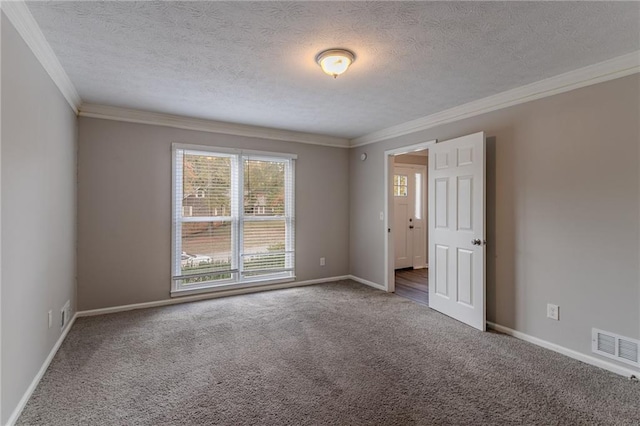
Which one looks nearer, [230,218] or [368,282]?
[230,218]

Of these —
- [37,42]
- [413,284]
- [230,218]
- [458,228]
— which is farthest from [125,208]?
[413,284]

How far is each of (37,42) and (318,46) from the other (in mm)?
1877

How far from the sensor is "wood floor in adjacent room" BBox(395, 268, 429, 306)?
14.5 ft

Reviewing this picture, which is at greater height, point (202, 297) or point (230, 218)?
point (230, 218)

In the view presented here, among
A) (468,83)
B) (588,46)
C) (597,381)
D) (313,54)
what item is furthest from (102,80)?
(597,381)

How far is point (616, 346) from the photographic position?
2.41 m

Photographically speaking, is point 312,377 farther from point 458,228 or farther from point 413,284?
point 413,284

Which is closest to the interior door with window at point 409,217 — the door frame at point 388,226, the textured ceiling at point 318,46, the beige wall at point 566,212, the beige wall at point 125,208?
the door frame at point 388,226

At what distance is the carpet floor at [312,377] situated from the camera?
1.91 metres

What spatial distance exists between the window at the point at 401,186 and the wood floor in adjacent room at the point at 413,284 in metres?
1.56

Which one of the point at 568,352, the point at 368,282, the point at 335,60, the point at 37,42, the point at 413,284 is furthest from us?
the point at 413,284

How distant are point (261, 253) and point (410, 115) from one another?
9.20ft

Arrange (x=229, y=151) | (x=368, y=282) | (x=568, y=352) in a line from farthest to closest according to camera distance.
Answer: (x=368, y=282)
(x=229, y=151)
(x=568, y=352)

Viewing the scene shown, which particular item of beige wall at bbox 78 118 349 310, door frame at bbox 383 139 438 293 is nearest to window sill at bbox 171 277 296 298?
beige wall at bbox 78 118 349 310
